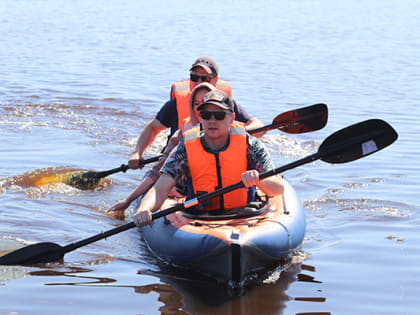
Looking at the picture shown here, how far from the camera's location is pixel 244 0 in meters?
41.1

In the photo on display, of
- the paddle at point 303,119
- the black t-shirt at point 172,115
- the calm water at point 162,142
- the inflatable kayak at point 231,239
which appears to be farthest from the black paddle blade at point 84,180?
the inflatable kayak at point 231,239

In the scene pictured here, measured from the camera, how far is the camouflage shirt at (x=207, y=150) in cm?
518

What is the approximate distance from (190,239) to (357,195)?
10.1ft

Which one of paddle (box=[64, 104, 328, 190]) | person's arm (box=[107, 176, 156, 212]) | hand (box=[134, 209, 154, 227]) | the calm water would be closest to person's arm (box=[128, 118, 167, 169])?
person's arm (box=[107, 176, 156, 212])

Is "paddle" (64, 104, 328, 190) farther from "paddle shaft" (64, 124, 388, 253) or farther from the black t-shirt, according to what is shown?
"paddle shaft" (64, 124, 388, 253)

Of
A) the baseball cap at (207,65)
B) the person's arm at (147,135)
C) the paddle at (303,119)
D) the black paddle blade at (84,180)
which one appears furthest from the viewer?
the black paddle blade at (84,180)

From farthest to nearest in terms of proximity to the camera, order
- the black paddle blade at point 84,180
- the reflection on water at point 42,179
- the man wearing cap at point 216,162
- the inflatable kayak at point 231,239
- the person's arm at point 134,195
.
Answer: the black paddle blade at point 84,180, the reflection on water at point 42,179, the person's arm at point 134,195, the man wearing cap at point 216,162, the inflatable kayak at point 231,239

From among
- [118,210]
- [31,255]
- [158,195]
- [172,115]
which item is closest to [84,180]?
[118,210]

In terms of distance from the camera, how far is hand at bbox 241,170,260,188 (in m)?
→ 4.92

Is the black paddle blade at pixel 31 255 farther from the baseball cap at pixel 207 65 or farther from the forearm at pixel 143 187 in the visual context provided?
the baseball cap at pixel 207 65

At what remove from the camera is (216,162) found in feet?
17.0

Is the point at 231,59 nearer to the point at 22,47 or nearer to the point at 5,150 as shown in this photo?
the point at 22,47

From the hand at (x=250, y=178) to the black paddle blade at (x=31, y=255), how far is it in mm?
1526

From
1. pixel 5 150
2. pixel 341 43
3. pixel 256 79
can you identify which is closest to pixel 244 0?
pixel 341 43
